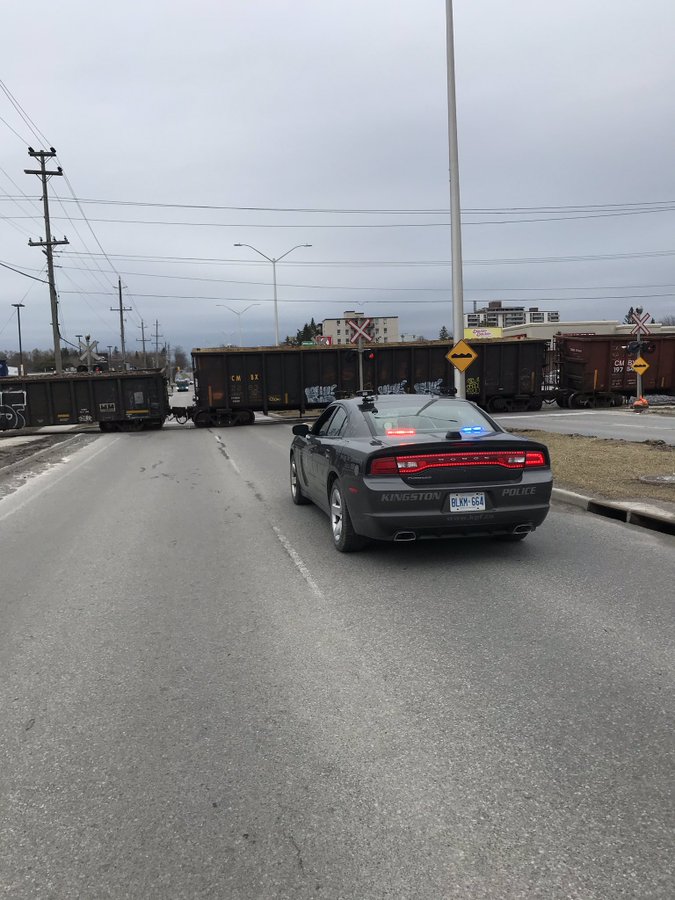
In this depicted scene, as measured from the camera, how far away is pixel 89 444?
883 inches

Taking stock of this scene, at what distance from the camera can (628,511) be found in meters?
7.95

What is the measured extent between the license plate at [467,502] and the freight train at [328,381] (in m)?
21.8

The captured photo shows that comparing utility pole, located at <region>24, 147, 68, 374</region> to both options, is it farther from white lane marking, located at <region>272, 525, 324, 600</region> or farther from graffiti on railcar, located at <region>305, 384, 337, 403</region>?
white lane marking, located at <region>272, 525, 324, 600</region>

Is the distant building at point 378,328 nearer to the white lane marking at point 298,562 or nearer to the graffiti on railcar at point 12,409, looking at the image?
the graffiti on railcar at point 12,409

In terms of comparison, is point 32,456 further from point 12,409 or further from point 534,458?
point 534,458

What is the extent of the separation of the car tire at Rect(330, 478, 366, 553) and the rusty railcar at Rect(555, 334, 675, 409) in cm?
2718

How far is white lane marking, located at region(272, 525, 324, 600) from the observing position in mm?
5594

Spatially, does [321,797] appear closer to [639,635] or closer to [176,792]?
[176,792]

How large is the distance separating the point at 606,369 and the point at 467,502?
28039 millimetres

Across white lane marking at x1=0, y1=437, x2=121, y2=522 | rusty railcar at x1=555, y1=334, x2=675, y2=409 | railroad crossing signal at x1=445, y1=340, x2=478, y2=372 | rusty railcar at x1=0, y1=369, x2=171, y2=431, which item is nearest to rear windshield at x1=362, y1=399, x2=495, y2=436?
white lane marking at x1=0, y1=437, x2=121, y2=522

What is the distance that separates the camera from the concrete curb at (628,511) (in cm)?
743

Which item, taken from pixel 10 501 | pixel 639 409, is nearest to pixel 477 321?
pixel 639 409

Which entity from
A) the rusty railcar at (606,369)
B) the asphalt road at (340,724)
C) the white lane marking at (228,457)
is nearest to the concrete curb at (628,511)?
the asphalt road at (340,724)

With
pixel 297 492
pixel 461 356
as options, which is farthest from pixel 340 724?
pixel 461 356
